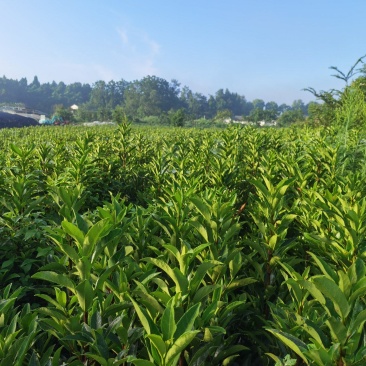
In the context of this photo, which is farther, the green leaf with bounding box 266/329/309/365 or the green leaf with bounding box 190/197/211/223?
the green leaf with bounding box 190/197/211/223

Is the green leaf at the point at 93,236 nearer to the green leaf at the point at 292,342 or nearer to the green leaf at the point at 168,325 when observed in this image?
the green leaf at the point at 168,325

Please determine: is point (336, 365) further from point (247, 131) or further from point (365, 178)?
point (247, 131)

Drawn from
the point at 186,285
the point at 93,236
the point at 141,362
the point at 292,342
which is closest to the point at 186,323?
the point at 141,362

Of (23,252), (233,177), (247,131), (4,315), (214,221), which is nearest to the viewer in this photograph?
(4,315)

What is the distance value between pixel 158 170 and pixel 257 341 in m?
3.14

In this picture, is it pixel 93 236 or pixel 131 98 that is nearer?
pixel 93 236

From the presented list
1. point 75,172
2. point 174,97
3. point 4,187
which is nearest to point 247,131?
point 75,172

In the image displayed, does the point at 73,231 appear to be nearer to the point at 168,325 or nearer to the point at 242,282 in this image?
the point at 168,325

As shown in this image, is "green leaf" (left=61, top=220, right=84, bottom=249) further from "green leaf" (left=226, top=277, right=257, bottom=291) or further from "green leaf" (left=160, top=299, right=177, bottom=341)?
"green leaf" (left=226, top=277, right=257, bottom=291)

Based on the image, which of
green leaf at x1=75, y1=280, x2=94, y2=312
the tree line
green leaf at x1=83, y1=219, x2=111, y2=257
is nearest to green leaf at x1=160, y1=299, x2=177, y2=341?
green leaf at x1=75, y1=280, x2=94, y2=312

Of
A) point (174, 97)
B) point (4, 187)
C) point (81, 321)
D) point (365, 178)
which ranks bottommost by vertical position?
point (81, 321)

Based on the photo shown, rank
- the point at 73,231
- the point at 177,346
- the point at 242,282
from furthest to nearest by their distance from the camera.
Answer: the point at 242,282 → the point at 73,231 → the point at 177,346

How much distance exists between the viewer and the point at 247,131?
10.9 metres

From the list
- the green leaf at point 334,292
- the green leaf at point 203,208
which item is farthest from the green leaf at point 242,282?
the green leaf at point 334,292
